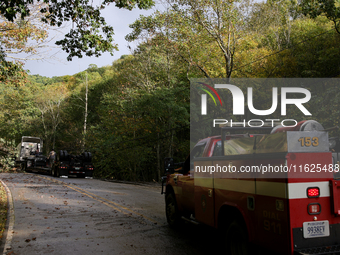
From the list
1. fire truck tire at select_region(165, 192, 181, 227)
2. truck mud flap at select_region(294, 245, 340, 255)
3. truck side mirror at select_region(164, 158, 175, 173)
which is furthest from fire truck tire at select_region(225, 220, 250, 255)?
truck side mirror at select_region(164, 158, 175, 173)

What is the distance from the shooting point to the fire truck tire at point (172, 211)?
25.4ft

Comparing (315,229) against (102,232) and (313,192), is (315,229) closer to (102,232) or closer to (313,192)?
(313,192)

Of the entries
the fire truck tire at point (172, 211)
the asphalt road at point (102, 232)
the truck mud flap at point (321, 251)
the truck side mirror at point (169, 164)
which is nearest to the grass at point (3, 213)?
the asphalt road at point (102, 232)

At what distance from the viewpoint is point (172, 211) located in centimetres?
801

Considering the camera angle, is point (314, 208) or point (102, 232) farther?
point (102, 232)

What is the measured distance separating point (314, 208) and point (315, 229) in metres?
0.23

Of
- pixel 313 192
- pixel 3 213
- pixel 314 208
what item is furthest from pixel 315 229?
pixel 3 213

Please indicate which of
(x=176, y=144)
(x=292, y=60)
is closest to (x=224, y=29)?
(x=292, y=60)

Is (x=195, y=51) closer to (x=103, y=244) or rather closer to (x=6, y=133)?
(x=103, y=244)

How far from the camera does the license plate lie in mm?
3729

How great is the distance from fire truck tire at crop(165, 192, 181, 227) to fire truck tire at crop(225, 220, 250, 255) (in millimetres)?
2857

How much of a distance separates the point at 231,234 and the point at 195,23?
20.2 metres

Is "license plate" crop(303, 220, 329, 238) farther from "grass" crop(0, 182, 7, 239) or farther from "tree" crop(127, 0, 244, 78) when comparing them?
"tree" crop(127, 0, 244, 78)

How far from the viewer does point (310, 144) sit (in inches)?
154
